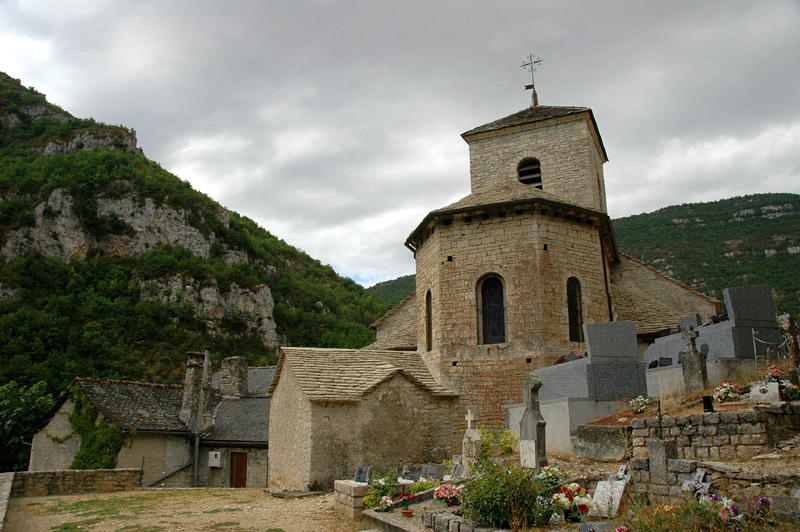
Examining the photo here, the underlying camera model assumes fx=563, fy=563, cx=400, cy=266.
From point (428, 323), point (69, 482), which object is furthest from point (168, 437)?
point (428, 323)

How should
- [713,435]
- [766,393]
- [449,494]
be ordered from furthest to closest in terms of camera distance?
[449,494] < [766,393] < [713,435]

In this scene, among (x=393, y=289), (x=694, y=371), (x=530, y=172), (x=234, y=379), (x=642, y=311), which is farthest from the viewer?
(x=393, y=289)

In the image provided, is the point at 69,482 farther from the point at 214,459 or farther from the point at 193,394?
the point at 193,394

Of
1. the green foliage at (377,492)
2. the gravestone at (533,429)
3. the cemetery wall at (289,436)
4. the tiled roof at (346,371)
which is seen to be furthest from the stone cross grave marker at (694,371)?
the cemetery wall at (289,436)

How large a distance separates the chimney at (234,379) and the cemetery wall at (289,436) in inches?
439

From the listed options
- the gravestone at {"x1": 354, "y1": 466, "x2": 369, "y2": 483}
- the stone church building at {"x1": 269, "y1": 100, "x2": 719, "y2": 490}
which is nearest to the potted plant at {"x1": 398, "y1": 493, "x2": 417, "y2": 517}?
the gravestone at {"x1": 354, "y1": 466, "x2": 369, "y2": 483}

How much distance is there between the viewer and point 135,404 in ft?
70.2

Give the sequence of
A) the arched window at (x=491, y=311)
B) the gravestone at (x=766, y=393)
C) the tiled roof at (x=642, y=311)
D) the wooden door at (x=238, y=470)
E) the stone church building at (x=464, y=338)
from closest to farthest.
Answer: the gravestone at (x=766, y=393) → the stone church building at (x=464, y=338) → the arched window at (x=491, y=311) → the tiled roof at (x=642, y=311) → the wooden door at (x=238, y=470)

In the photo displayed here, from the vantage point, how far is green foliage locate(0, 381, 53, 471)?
23531 millimetres

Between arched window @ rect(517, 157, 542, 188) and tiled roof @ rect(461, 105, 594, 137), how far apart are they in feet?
4.31

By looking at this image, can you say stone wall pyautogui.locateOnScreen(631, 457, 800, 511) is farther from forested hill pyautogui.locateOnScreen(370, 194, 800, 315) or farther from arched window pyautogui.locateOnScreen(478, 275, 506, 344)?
forested hill pyautogui.locateOnScreen(370, 194, 800, 315)

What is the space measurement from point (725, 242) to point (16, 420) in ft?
151

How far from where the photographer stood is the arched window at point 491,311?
13.4 m

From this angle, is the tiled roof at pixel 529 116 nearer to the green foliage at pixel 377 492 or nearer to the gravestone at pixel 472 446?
the gravestone at pixel 472 446
